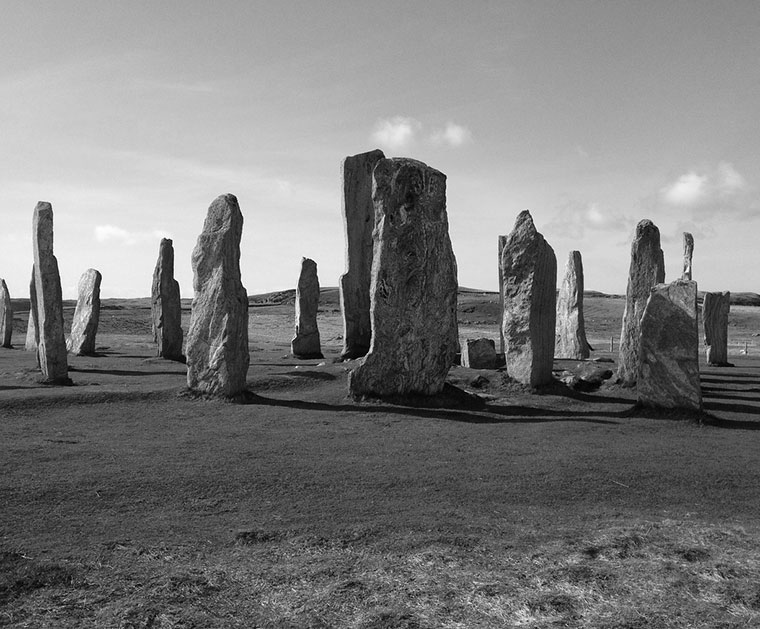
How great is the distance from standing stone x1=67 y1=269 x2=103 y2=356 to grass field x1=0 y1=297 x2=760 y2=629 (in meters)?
9.33

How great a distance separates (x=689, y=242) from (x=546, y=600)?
20109 millimetres

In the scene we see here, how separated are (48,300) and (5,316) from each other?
1141 centimetres

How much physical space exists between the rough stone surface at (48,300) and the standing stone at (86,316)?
737cm

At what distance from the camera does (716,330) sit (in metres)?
22.9

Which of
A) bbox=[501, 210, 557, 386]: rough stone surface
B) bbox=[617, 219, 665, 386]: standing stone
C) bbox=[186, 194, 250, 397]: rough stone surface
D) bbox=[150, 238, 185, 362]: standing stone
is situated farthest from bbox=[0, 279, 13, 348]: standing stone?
bbox=[617, 219, 665, 386]: standing stone

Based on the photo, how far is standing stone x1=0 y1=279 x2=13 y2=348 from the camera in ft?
81.1

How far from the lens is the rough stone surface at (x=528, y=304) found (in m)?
15.6

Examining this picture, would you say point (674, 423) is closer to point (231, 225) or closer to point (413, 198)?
point (413, 198)

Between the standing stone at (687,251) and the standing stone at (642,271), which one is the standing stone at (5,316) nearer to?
the standing stone at (642,271)

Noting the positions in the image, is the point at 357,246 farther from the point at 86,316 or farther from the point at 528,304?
the point at 86,316

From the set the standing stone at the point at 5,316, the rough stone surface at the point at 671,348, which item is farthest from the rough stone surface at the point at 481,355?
the standing stone at the point at 5,316

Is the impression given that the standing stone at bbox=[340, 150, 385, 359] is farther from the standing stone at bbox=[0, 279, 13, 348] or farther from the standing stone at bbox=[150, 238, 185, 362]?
the standing stone at bbox=[0, 279, 13, 348]

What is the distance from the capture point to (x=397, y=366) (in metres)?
13.9

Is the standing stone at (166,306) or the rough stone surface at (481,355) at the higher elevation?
the standing stone at (166,306)
